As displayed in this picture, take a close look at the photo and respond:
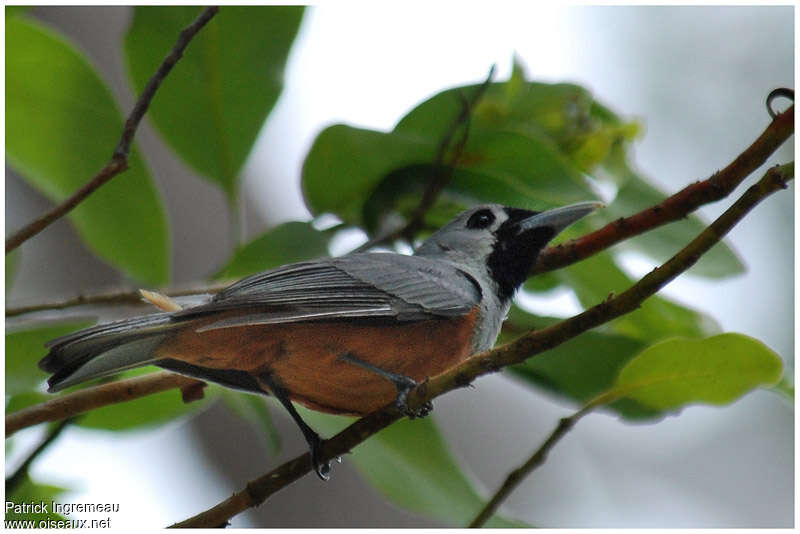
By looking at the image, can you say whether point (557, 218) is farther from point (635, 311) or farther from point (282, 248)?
point (282, 248)

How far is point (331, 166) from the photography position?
8.72 feet

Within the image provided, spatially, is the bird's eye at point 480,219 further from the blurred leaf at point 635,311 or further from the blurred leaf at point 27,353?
the blurred leaf at point 27,353

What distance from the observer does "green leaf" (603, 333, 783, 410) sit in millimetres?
2188

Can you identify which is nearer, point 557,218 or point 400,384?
point 400,384

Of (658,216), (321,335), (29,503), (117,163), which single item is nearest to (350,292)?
(321,335)

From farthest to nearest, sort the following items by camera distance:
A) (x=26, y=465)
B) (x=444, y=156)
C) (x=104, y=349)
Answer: (x=444, y=156)
(x=26, y=465)
(x=104, y=349)

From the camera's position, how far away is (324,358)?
2311 mm

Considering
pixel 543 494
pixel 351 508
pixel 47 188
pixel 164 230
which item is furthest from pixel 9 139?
pixel 543 494

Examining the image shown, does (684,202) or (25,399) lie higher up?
(25,399)

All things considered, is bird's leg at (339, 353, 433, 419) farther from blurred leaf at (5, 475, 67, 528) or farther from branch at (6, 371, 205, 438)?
blurred leaf at (5, 475, 67, 528)

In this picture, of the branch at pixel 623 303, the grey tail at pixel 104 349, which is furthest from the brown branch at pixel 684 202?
the grey tail at pixel 104 349

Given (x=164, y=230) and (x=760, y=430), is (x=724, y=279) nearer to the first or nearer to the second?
(x=164, y=230)

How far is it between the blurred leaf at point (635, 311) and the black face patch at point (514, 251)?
0.10m

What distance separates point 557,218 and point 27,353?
4.84 ft
